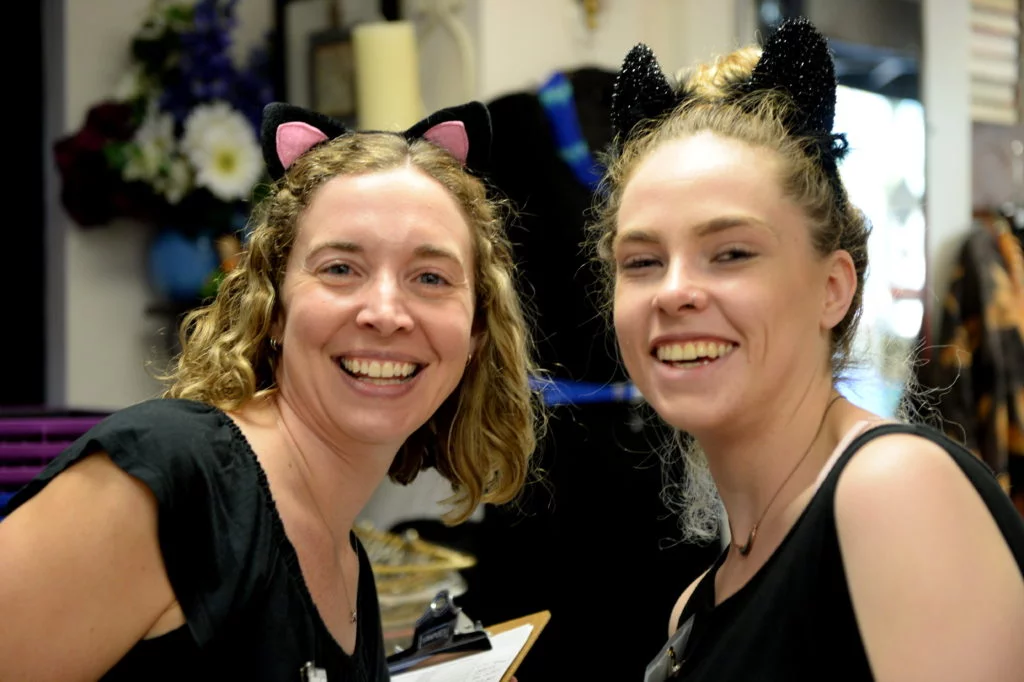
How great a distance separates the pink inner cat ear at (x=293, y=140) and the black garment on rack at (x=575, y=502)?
1.22m

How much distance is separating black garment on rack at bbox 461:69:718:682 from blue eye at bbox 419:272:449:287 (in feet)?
4.01

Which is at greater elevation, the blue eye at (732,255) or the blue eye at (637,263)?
the blue eye at (732,255)

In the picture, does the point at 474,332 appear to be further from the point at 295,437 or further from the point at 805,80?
the point at 805,80

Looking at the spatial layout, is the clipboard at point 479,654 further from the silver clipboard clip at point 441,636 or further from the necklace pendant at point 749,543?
the necklace pendant at point 749,543

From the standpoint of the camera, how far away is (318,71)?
3588 millimetres

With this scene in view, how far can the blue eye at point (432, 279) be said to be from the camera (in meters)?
1.57

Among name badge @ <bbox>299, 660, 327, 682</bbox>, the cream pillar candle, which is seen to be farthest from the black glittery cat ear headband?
the cream pillar candle

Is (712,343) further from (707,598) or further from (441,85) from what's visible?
(441,85)

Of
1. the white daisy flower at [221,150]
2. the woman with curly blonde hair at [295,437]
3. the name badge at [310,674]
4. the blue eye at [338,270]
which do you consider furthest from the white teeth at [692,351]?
the white daisy flower at [221,150]

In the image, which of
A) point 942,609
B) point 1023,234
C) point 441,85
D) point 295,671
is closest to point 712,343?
point 942,609

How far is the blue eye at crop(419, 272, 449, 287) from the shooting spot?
1574 mm

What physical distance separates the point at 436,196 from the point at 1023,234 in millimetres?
2735

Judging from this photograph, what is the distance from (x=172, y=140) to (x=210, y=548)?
2.28 meters

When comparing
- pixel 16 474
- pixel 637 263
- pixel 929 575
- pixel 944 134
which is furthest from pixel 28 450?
pixel 944 134
